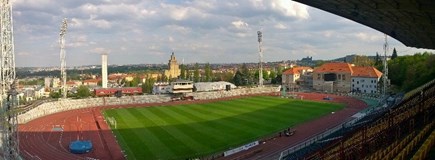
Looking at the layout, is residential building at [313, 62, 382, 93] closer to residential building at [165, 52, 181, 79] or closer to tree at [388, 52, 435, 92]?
tree at [388, 52, 435, 92]

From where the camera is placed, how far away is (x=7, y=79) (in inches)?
710

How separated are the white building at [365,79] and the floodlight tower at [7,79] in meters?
59.5

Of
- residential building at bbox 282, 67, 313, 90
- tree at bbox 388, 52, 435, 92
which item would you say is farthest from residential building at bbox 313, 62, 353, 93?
residential building at bbox 282, 67, 313, 90

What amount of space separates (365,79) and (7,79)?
199ft

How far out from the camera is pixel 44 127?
38781 millimetres

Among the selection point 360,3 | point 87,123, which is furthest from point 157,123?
point 360,3

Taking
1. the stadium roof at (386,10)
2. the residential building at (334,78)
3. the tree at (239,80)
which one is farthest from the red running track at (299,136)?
the tree at (239,80)

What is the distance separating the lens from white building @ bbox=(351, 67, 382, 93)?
66.9 m

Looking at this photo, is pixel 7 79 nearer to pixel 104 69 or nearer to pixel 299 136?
pixel 299 136

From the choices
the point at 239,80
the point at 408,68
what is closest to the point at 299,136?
the point at 408,68

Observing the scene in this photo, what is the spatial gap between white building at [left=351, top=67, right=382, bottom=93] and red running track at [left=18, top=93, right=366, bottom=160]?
1975cm

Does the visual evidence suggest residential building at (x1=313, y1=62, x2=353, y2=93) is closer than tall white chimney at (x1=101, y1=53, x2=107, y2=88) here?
Yes

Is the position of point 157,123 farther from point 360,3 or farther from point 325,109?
point 360,3

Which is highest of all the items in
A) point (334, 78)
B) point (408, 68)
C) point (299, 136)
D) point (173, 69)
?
point (173, 69)
